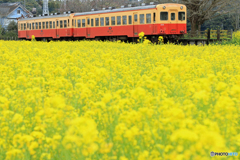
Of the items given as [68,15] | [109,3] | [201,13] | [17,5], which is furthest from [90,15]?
[17,5]

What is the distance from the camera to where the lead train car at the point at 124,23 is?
686 inches

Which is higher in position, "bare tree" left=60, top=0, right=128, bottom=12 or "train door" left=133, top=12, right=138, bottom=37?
"bare tree" left=60, top=0, right=128, bottom=12

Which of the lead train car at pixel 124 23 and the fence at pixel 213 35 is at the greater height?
the lead train car at pixel 124 23

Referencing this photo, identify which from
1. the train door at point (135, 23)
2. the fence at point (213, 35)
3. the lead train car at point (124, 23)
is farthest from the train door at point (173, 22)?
the fence at point (213, 35)

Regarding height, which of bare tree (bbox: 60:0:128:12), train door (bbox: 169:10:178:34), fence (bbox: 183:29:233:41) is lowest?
fence (bbox: 183:29:233:41)

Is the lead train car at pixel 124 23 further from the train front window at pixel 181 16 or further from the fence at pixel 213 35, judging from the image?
the fence at pixel 213 35

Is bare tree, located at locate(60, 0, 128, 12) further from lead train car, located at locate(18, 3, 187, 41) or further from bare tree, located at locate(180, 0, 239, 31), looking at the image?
bare tree, located at locate(180, 0, 239, 31)

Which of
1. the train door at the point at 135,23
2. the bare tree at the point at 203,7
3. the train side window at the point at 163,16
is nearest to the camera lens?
the train side window at the point at 163,16

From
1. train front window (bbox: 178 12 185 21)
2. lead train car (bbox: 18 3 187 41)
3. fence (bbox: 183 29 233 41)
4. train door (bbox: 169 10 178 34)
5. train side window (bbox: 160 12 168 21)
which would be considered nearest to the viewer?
train side window (bbox: 160 12 168 21)

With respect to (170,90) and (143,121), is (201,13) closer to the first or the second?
(170,90)

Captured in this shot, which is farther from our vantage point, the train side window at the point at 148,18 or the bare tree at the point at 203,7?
the bare tree at the point at 203,7

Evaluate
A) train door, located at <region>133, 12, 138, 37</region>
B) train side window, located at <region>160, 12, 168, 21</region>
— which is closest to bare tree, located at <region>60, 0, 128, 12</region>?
train door, located at <region>133, 12, 138, 37</region>

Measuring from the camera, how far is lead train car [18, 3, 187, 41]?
17422mm

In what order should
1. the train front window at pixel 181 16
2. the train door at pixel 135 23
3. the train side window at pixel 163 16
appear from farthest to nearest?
the train front window at pixel 181 16
the train door at pixel 135 23
the train side window at pixel 163 16
